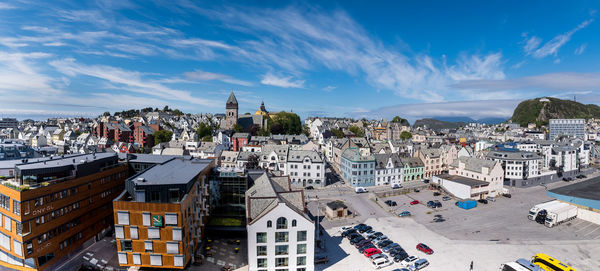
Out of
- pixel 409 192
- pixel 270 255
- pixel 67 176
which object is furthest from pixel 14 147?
pixel 409 192

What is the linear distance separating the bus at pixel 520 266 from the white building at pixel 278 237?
21539 millimetres

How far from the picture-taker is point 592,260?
34.9m

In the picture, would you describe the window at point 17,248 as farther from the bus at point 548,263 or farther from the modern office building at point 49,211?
the bus at point 548,263

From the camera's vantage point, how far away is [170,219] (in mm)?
28812

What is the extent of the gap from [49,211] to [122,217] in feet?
37.1

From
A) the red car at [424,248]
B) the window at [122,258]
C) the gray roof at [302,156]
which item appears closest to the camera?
the window at [122,258]

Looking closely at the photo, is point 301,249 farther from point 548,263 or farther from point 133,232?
point 548,263

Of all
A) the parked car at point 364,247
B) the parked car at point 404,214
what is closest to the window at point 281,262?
the parked car at point 364,247

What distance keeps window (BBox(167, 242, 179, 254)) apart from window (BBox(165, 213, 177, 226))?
2229mm

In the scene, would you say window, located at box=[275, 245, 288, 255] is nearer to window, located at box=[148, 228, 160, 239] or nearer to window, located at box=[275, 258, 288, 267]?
window, located at box=[275, 258, 288, 267]

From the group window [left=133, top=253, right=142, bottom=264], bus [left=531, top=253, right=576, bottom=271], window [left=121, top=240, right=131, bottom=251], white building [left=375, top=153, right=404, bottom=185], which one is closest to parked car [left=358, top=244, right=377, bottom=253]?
bus [left=531, top=253, right=576, bottom=271]

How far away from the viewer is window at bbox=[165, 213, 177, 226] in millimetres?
28734

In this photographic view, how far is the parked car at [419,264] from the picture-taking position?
3190 centimetres

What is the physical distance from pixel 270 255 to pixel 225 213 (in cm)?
1536
